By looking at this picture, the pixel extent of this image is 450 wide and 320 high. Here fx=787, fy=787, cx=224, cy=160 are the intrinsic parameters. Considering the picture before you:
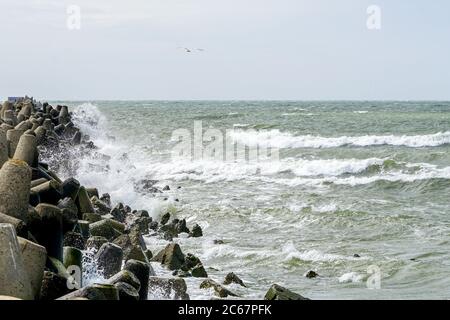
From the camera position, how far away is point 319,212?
1708 centimetres

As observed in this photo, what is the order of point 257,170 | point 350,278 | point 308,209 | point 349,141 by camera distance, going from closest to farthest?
point 350,278 → point 308,209 → point 257,170 → point 349,141

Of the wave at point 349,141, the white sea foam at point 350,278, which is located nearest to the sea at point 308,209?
the white sea foam at point 350,278

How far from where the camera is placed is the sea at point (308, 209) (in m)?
11.0

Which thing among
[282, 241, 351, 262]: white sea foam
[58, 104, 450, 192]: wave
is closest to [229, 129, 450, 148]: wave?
[58, 104, 450, 192]: wave

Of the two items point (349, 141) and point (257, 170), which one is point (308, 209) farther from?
point (349, 141)

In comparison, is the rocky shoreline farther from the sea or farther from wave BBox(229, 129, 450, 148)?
wave BBox(229, 129, 450, 148)

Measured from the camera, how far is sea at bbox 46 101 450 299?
11008 mm

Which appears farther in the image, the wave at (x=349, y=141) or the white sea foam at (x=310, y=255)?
the wave at (x=349, y=141)

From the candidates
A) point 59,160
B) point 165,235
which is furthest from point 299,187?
point 165,235

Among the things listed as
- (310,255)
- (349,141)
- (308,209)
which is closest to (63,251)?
(310,255)

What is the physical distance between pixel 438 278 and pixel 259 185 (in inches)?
486

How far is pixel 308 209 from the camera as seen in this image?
17.6 meters

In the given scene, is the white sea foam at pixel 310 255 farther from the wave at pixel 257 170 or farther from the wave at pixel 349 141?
the wave at pixel 349 141

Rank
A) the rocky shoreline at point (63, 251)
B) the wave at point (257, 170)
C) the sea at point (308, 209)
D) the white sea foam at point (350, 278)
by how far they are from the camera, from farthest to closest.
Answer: the wave at point (257, 170) → the sea at point (308, 209) → the white sea foam at point (350, 278) → the rocky shoreline at point (63, 251)
